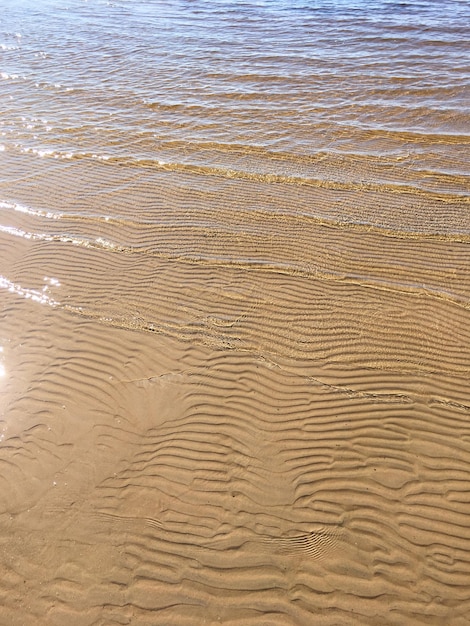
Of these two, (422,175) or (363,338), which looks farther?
(422,175)

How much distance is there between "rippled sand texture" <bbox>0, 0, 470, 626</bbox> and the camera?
4574mm

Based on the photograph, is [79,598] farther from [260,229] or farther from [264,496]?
[260,229]

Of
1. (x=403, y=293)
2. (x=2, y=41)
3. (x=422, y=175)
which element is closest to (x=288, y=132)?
(x=422, y=175)

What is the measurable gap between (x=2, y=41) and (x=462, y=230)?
18.8m

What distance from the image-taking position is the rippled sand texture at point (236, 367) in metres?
4.57

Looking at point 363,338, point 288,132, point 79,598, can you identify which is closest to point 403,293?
point 363,338

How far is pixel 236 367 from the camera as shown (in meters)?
6.27

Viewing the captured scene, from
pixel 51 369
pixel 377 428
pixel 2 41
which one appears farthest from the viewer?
pixel 2 41

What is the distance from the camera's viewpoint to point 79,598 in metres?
4.46

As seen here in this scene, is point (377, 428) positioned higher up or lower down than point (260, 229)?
lower down

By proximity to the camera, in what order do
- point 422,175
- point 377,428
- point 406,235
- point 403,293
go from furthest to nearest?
point 422,175 < point 406,235 < point 403,293 < point 377,428

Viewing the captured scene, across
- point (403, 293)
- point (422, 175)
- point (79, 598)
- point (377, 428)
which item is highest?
point (422, 175)

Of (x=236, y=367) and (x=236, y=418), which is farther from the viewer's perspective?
(x=236, y=367)

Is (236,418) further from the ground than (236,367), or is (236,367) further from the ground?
(236,367)
